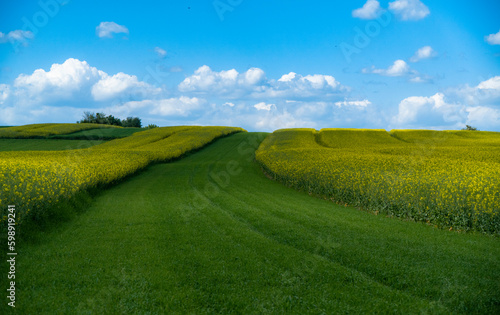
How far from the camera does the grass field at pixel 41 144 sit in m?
48.3

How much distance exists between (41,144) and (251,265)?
55.6 m

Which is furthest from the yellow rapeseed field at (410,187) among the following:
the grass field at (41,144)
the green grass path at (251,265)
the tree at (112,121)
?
the tree at (112,121)

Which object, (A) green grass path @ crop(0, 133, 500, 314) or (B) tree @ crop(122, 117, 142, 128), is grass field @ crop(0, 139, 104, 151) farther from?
(B) tree @ crop(122, 117, 142, 128)

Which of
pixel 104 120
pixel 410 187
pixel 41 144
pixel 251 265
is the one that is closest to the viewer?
pixel 251 265

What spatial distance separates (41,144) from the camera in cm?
5238

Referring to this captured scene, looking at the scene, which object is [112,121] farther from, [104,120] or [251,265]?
[251,265]

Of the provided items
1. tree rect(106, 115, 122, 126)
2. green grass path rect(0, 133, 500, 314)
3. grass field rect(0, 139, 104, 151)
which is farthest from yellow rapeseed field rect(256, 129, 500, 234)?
tree rect(106, 115, 122, 126)

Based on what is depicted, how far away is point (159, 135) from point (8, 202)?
48.0 m

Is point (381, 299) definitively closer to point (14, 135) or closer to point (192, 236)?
point (192, 236)

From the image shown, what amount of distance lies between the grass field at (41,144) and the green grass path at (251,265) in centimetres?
4273

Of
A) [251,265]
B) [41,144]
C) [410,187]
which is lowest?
[251,265]

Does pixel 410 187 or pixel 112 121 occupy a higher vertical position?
pixel 112 121

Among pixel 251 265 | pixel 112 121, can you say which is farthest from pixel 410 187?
pixel 112 121

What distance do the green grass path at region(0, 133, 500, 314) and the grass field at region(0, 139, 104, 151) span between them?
42731 millimetres
